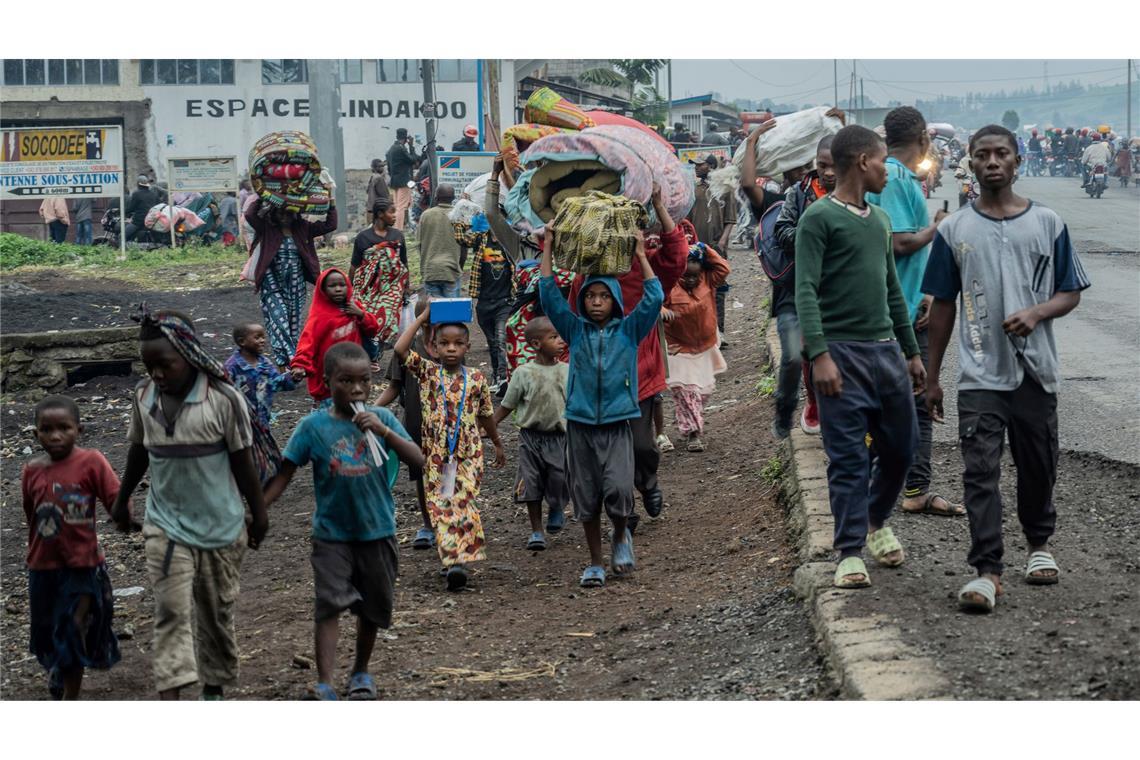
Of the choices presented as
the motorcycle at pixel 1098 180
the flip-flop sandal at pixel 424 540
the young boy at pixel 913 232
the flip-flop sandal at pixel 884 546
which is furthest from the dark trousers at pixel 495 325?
the motorcycle at pixel 1098 180

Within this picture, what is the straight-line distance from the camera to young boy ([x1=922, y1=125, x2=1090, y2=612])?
5617 millimetres

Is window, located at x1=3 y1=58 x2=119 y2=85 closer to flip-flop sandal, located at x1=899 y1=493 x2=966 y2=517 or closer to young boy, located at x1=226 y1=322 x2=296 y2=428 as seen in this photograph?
young boy, located at x1=226 y1=322 x2=296 y2=428

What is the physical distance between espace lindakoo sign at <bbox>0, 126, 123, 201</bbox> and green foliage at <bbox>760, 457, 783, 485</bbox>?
18.9 m

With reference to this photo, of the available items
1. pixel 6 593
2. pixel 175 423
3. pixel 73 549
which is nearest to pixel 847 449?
pixel 175 423

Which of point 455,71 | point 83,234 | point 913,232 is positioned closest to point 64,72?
point 83,234

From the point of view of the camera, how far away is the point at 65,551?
5.79 meters

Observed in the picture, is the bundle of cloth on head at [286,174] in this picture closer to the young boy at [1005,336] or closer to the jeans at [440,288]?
the jeans at [440,288]

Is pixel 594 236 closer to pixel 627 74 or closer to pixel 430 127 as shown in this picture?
pixel 430 127

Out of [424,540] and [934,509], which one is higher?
[934,509]

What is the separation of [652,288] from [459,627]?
5.93 ft

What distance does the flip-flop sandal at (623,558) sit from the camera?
7.49 meters

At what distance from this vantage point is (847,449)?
5.90m

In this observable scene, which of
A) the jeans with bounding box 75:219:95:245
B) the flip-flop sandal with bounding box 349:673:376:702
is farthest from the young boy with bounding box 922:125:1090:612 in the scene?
the jeans with bounding box 75:219:95:245

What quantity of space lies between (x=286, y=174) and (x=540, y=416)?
408 centimetres
